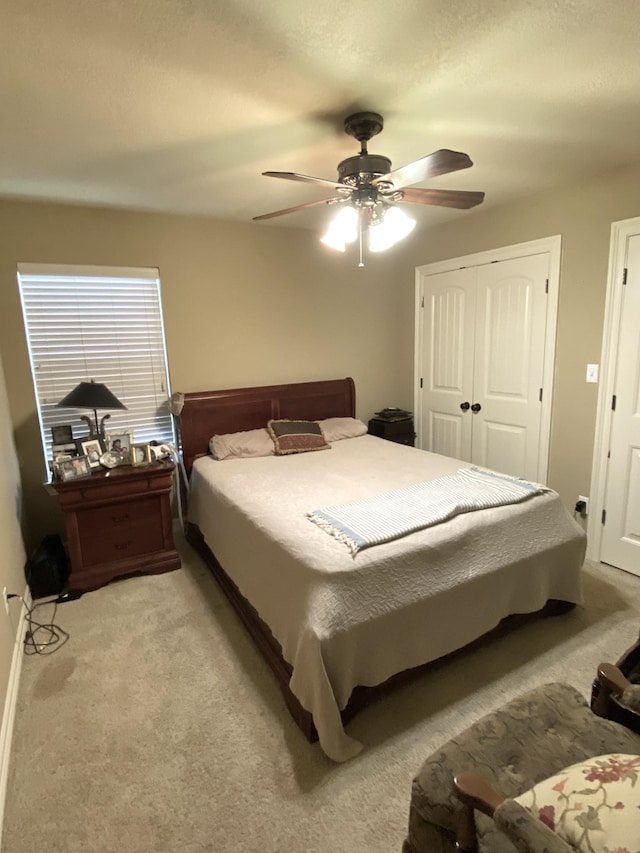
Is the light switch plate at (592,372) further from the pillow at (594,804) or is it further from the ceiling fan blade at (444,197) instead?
the pillow at (594,804)

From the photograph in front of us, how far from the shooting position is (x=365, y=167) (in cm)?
190

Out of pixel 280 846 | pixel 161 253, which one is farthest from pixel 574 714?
pixel 161 253

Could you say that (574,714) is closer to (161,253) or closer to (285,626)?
(285,626)

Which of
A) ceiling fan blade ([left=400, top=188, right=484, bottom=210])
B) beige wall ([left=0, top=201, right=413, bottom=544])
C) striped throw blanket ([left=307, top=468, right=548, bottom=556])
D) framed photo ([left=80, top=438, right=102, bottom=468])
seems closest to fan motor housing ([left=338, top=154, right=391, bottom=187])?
ceiling fan blade ([left=400, top=188, right=484, bottom=210])

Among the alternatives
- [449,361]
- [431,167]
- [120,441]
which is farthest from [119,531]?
[449,361]

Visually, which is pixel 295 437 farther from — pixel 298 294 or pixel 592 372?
pixel 592 372

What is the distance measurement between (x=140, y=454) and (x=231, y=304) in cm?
142

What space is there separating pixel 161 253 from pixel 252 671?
285cm

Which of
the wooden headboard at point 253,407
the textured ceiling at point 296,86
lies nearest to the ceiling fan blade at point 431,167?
the textured ceiling at point 296,86

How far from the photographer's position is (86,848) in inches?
Answer: 53.7

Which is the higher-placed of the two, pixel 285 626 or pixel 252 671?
pixel 285 626

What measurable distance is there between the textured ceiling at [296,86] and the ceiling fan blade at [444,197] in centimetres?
31

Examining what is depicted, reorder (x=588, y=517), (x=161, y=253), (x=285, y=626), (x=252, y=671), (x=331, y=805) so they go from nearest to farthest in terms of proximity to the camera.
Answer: (x=331, y=805), (x=285, y=626), (x=252, y=671), (x=588, y=517), (x=161, y=253)

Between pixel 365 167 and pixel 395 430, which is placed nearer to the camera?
pixel 365 167
